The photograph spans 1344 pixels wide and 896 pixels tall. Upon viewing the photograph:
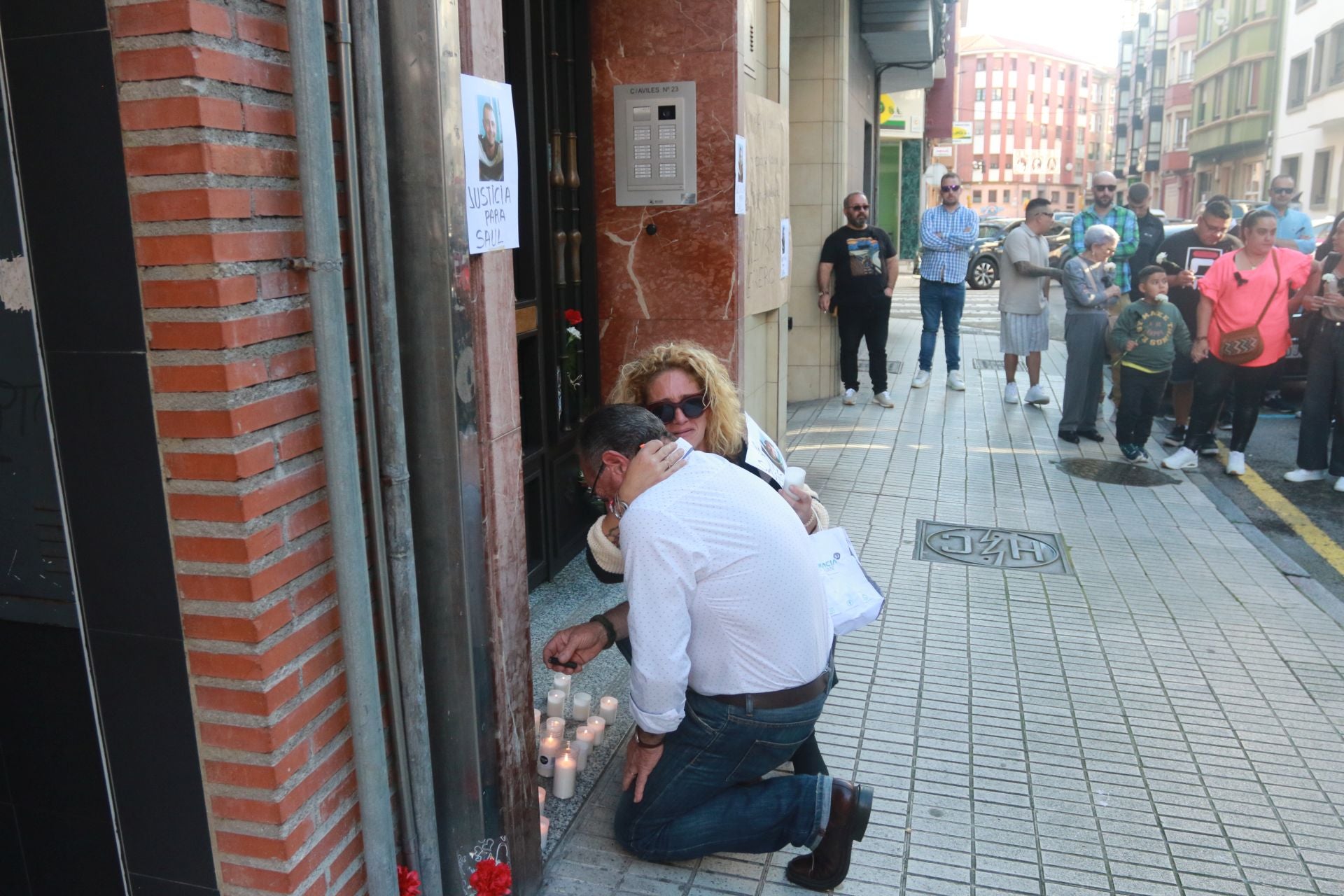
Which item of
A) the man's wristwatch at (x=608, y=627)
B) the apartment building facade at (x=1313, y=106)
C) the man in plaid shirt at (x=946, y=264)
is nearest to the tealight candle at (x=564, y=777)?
the man's wristwatch at (x=608, y=627)

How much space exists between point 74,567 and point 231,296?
71 centimetres

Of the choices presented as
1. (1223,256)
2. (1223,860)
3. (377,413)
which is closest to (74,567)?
(377,413)

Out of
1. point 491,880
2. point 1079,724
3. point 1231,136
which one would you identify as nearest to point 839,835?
point 491,880

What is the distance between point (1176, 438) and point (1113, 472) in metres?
1.43

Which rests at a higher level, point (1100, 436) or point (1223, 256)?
point (1223, 256)

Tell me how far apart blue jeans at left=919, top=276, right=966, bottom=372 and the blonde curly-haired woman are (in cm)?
747

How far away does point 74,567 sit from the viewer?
2.20 m

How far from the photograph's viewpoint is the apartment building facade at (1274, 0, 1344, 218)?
116ft

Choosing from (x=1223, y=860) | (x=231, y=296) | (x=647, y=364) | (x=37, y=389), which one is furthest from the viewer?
(x=647, y=364)

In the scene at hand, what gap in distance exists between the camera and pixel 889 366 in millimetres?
12984

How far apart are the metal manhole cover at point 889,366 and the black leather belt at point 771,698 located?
975 cm

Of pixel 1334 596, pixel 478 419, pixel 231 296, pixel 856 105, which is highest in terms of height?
pixel 856 105

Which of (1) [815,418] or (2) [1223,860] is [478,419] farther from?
(1) [815,418]

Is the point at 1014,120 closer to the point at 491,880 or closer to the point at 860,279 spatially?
the point at 860,279
